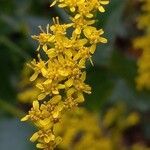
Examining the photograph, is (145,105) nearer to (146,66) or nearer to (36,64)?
(146,66)

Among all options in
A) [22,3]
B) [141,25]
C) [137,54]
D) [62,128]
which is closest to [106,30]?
[141,25]

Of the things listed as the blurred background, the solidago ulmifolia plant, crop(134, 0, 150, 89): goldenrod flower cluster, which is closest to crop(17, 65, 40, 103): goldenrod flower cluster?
the blurred background

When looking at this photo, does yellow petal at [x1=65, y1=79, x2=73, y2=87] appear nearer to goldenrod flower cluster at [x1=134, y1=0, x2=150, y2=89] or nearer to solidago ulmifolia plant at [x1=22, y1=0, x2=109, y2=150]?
solidago ulmifolia plant at [x1=22, y1=0, x2=109, y2=150]

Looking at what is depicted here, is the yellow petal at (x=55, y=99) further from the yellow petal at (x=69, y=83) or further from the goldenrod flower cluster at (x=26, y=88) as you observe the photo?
the goldenrod flower cluster at (x=26, y=88)

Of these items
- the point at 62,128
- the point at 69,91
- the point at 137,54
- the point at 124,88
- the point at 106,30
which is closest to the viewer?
the point at 69,91

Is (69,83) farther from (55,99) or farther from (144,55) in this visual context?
(144,55)

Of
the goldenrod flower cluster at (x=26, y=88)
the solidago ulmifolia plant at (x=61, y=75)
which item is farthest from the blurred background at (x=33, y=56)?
the solidago ulmifolia plant at (x=61, y=75)

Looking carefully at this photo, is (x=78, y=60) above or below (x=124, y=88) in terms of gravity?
below

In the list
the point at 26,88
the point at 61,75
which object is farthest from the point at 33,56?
the point at 61,75

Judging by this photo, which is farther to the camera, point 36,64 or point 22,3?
point 22,3
